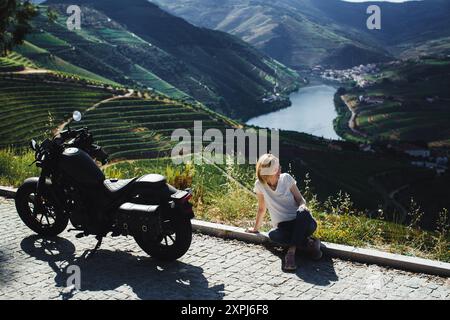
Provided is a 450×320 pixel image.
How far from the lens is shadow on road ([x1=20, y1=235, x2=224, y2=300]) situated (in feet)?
17.5

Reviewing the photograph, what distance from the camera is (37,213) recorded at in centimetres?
701

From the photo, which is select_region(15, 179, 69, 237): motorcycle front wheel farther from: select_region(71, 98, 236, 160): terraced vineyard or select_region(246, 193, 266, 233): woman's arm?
select_region(71, 98, 236, 160): terraced vineyard

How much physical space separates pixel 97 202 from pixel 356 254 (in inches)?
130

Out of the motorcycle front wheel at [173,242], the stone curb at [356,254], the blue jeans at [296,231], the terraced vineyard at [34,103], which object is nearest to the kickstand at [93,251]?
the motorcycle front wheel at [173,242]

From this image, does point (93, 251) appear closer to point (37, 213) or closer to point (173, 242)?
point (173, 242)

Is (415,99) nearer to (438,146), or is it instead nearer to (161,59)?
(438,146)

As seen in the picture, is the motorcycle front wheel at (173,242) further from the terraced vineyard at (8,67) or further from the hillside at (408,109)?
the hillside at (408,109)

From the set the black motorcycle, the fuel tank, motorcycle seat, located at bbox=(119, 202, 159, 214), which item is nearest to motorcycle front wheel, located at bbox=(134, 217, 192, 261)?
the black motorcycle

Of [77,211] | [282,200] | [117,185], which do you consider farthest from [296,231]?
[77,211]

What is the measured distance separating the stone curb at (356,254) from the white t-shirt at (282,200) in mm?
532

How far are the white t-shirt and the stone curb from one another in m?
0.53

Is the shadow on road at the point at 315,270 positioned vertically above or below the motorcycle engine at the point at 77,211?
below

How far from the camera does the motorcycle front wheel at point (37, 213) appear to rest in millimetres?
6906
